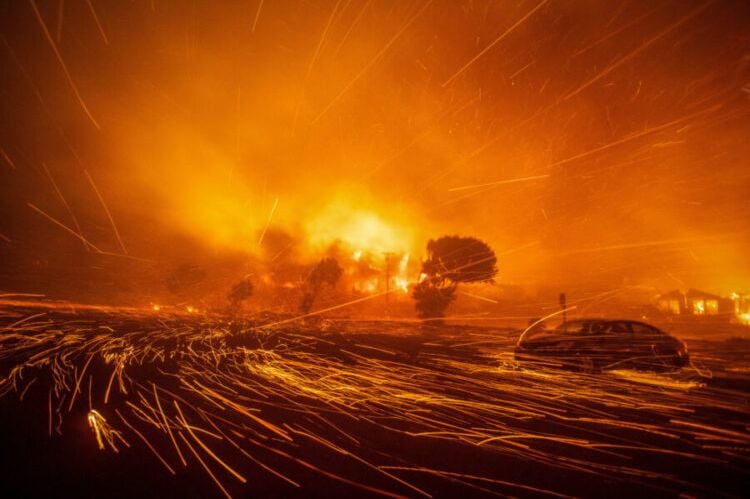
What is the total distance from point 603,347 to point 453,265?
3184 centimetres

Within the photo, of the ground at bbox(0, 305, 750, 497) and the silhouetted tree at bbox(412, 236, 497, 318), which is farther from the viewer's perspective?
the silhouetted tree at bbox(412, 236, 497, 318)

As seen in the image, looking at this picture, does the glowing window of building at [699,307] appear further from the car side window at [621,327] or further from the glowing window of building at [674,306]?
the car side window at [621,327]

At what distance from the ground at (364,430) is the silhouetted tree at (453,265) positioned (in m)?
30.2

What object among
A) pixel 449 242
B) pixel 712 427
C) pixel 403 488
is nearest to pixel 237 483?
pixel 403 488

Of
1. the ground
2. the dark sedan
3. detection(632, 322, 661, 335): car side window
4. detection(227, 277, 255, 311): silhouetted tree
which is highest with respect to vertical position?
detection(227, 277, 255, 311): silhouetted tree

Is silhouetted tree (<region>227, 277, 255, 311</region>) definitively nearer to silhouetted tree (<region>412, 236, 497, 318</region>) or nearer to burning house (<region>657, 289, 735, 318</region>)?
silhouetted tree (<region>412, 236, 497, 318</region>)

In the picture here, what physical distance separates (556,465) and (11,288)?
4388 cm

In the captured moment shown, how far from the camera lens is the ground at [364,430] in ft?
11.7

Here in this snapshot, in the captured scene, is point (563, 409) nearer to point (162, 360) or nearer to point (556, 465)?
point (556, 465)

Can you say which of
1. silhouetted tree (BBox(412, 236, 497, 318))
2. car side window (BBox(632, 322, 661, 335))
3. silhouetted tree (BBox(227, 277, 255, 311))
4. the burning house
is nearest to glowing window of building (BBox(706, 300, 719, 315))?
the burning house

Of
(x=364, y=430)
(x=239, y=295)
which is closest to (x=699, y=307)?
(x=364, y=430)

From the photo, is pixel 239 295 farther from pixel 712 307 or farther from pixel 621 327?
pixel 712 307

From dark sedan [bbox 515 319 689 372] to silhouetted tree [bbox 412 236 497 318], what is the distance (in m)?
28.9

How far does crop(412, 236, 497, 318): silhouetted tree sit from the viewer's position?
129ft
